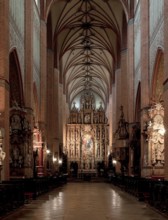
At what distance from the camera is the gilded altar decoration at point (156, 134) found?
26.4 meters

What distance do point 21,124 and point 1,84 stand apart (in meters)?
6.88

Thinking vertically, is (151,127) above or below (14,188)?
above

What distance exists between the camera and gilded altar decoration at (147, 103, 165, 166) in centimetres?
→ 2642

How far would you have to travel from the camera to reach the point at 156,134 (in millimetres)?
26641

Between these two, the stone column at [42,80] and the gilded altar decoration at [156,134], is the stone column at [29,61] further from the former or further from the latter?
the gilded altar decoration at [156,134]

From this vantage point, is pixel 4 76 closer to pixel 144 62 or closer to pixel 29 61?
pixel 29 61

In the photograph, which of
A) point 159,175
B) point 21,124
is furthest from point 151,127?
point 21,124

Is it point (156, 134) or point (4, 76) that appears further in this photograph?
point (156, 134)

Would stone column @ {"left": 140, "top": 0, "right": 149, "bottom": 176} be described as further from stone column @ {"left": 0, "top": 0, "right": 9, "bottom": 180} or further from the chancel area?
stone column @ {"left": 0, "top": 0, "right": 9, "bottom": 180}

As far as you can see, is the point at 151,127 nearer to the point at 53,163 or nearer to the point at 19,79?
the point at 19,79

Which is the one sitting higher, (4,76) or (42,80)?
(42,80)

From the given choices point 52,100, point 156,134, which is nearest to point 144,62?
point 156,134

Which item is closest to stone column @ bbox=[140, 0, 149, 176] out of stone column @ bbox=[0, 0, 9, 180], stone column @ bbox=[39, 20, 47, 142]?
stone column @ bbox=[39, 20, 47, 142]

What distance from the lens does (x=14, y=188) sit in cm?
1806
